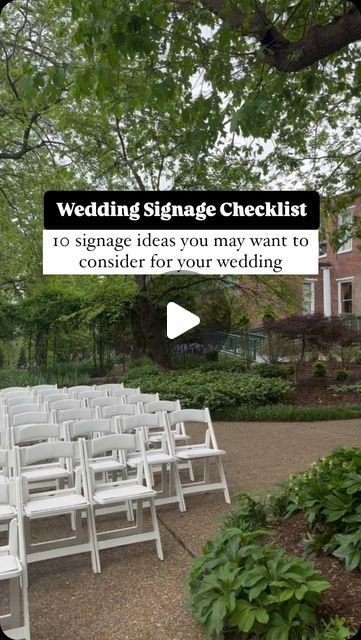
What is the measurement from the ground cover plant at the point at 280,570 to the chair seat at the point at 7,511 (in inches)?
47.3

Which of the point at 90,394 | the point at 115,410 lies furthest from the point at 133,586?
the point at 90,394

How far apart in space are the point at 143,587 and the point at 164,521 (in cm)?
137

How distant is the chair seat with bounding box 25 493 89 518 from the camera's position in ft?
13.0

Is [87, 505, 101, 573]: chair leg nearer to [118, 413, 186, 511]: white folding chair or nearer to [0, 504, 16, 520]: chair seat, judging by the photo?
[0, 504, 16, 520]: chair seat

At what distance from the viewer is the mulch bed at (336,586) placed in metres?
2.92

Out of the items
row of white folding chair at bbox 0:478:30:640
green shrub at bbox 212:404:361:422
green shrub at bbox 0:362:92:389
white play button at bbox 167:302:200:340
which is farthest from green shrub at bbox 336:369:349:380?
row of white folding chair at bbox 0:478:30:640

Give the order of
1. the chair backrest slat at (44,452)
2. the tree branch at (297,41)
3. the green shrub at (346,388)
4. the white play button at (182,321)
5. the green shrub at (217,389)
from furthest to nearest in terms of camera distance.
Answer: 1. the white play button at (182,321)
2. the green shrub at (346,388)
3. the green shrub at (217,389)
4. the chair backrest slat at (44,452)
5. the tree branch at (297,41)

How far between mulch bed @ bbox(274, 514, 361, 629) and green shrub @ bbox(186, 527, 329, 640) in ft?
0.33

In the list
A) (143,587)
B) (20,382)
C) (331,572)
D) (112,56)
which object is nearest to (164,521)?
(143,587)

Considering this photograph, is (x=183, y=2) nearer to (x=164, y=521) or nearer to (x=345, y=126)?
(x=164, y=521)

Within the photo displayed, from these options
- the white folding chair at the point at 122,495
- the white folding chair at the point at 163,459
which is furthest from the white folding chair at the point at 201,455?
the white folding chair at the point at 122,495

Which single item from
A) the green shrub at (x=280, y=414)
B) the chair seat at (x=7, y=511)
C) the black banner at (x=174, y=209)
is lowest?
the green shrub at (x=280, y=414)

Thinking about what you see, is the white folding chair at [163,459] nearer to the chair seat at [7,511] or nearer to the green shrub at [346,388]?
the chair seat at [7,511]

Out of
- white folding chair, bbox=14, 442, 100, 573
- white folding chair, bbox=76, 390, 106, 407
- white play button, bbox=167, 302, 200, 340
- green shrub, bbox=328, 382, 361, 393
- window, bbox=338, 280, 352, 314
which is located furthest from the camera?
window, bbox=338, 280, 352, 314
